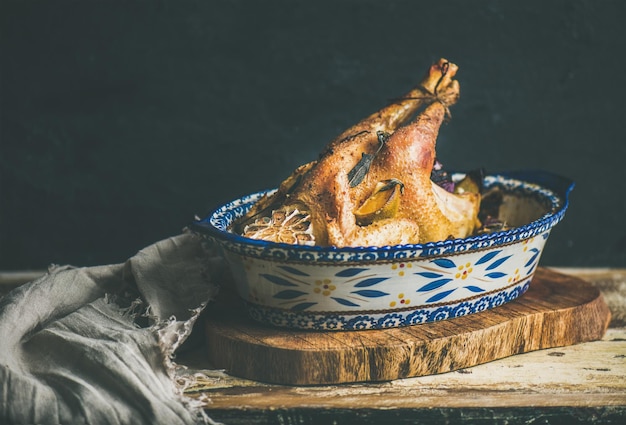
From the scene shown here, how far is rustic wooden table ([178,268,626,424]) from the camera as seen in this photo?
124 centimetres

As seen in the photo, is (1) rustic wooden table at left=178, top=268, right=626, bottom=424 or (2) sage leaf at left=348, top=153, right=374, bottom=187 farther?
(2) sage leaf at left=348, top=153, right=374, bottom=187

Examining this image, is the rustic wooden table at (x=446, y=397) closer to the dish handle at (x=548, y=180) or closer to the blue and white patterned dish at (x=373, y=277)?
the blue and white patterned dish at (x=373, y=277)

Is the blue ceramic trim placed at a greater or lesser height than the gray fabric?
greater

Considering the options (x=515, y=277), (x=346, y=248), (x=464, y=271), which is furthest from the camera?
(x=515, y=277)

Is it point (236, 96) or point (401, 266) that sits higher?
point (236, 96)

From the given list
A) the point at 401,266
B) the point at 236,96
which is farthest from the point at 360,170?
the point at 236,96

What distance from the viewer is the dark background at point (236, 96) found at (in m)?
2.07

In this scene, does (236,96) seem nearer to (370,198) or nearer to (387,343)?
(370,198)

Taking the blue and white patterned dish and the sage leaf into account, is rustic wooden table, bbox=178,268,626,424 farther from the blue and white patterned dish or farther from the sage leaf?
the sage leaf

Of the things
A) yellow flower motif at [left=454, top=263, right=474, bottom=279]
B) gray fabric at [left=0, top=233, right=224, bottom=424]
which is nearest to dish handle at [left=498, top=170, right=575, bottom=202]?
yellow flower motif at [left=454, top=263, right=474, bottom=279]

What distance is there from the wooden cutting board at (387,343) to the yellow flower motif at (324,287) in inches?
3.2

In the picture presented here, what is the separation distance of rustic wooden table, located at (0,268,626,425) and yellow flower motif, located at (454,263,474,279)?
0.17 meters

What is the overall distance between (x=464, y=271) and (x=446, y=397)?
223 millimetres

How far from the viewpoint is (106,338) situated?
51.4 inches
